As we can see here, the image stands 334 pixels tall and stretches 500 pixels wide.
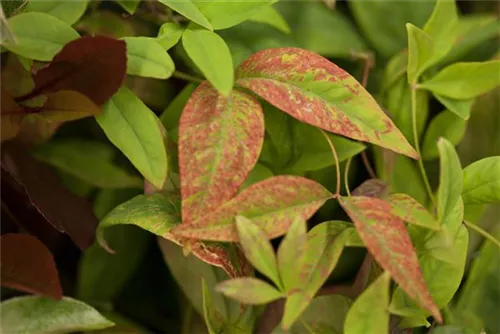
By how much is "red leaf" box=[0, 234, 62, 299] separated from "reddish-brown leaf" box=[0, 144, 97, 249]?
50 mm

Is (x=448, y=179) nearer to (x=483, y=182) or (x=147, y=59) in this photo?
(x=483, y=182)

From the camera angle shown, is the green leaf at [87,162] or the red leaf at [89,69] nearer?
the red leaf at [89,69]

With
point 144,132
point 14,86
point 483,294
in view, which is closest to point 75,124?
point 14,86

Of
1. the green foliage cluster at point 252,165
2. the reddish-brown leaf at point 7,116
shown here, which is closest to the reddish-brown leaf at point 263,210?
the green foliage cluster at point 252,165

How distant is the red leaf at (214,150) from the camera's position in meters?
0.34

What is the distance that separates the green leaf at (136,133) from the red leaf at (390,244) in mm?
95

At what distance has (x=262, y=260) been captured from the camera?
1.08ft

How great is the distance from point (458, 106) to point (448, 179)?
0.37ft

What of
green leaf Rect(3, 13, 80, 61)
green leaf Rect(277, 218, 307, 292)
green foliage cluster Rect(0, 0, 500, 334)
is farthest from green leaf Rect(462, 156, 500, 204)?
green leaf Rect(3, 13, 80, 61)

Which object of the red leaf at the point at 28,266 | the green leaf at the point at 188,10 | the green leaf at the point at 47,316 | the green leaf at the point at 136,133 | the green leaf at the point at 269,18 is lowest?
the green leaf at the point at 47,316

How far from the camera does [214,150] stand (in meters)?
0.34

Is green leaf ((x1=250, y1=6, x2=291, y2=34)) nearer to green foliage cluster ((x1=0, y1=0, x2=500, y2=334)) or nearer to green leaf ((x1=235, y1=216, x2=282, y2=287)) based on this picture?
green foliage cluster ((x1=0, y1=0, x2=500, y2=334))

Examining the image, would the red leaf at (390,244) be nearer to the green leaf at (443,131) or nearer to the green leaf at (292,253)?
the green leaf at (292,253)

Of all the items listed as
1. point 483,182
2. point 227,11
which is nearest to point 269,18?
point 227,11
